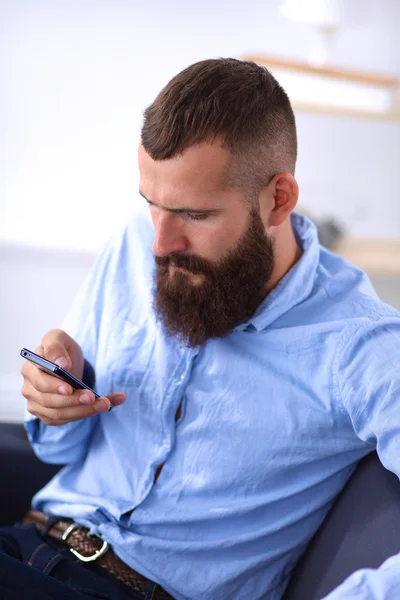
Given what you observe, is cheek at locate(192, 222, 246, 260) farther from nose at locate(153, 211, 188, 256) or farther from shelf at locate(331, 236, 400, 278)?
shelf at locate(331, 236, 400, 278)

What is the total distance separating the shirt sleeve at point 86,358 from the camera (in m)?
1.46

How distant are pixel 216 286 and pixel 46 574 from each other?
1.75 ft

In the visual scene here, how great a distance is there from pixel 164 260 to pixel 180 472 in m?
→ 0.35

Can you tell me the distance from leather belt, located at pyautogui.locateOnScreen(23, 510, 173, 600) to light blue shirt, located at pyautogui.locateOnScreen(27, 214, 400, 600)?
0.02m

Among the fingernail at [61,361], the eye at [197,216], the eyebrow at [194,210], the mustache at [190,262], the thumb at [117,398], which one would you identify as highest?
the eyebrow at [194,210]

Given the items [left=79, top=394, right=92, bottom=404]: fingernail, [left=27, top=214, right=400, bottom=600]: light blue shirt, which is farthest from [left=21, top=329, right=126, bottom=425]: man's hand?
[left=27, top=214, right=400, bottom=600]: light blue shirt

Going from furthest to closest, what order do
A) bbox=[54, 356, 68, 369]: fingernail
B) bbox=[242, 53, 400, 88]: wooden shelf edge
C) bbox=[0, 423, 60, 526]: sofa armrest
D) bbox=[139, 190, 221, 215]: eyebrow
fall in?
bbox=[242, 53, 400, 88]: wooden shelf edge < bbox=[0, 423, 60, 526]: sofa armrest < bbox=[54, 356, 68, 369]: fingernail < bbox=[139, 190, 221, 215]: eyebrow

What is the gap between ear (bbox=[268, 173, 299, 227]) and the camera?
1.30 m

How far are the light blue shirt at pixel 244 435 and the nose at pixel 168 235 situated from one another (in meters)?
0.18

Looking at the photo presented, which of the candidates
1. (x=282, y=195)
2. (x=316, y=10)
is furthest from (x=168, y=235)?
(x=316, y=10)

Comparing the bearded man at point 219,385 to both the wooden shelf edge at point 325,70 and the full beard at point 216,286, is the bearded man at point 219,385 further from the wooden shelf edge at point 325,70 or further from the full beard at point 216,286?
the wooden shelf edge at point 325,70

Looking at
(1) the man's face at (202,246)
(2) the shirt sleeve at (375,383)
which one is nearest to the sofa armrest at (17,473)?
(1) the man's face at (202,246)

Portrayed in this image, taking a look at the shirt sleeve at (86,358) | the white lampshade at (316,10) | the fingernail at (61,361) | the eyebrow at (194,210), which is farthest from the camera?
the white lampshade at (316,10)

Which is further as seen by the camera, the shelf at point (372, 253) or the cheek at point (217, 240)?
the shelf at point (372, 253)
